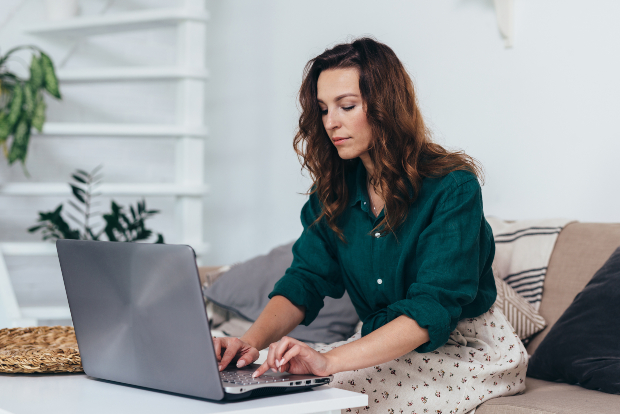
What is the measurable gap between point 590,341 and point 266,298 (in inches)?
37.5

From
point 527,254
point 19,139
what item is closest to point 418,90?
point 527,254

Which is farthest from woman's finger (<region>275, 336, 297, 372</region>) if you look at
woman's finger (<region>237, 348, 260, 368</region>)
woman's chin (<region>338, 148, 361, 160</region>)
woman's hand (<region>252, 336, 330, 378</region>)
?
woman's chin (<region>338, 148, 361, 160</region>)

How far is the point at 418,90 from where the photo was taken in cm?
228

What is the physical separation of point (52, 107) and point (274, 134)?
1108mm

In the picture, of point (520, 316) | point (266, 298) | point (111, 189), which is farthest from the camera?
point (111, 189)

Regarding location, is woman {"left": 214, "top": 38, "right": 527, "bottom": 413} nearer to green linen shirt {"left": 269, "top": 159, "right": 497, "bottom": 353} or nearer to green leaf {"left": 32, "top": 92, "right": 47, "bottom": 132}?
green linen shirt {"left": 269, "top": 159, "right": 497, "bottom": 353}

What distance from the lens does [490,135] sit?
207 centimetres

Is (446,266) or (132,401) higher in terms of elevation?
(446,266)

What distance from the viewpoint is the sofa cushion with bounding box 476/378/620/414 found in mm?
1095

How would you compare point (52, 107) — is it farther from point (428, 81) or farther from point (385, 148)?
point (385, 148)

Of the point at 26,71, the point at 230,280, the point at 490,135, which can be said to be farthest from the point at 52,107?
the point at 490,135

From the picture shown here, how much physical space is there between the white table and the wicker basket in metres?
0.04

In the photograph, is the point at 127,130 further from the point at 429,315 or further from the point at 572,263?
the point at 429,315

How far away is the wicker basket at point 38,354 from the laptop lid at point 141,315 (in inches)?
1.9
